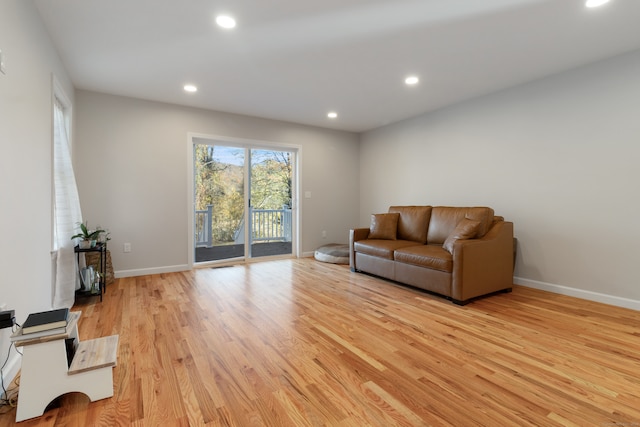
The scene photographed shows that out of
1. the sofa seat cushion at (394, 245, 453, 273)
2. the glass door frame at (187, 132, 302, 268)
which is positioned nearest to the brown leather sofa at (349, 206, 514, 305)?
the sofa seat cushion at (394, 245, 453, 273)

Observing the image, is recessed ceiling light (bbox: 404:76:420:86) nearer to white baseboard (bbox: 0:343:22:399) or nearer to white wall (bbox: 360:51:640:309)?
white wall (bbox: 360:51:640:309)

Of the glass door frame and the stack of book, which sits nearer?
the stack of book

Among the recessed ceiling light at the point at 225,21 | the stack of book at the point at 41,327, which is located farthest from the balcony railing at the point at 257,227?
the stack of book at the point at 41,327

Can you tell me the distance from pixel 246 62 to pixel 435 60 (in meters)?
1.90

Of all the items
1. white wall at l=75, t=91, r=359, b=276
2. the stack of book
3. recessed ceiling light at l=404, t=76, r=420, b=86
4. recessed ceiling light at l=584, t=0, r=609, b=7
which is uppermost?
recessed ceiling light at l=404, t=76, r=420, b=86

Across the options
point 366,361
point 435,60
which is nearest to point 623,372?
point 366,361

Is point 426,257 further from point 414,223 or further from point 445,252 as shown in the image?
point 414,223

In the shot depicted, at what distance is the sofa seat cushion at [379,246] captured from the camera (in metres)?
3.74

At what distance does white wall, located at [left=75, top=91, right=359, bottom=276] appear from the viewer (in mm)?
3816

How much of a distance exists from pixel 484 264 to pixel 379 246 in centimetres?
122

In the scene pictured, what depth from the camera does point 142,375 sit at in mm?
1745

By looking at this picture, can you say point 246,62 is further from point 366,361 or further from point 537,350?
point 537,350

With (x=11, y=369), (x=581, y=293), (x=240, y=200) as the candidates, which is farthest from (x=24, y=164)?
(x=581, y=293)

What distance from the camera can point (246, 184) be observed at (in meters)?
4.98
